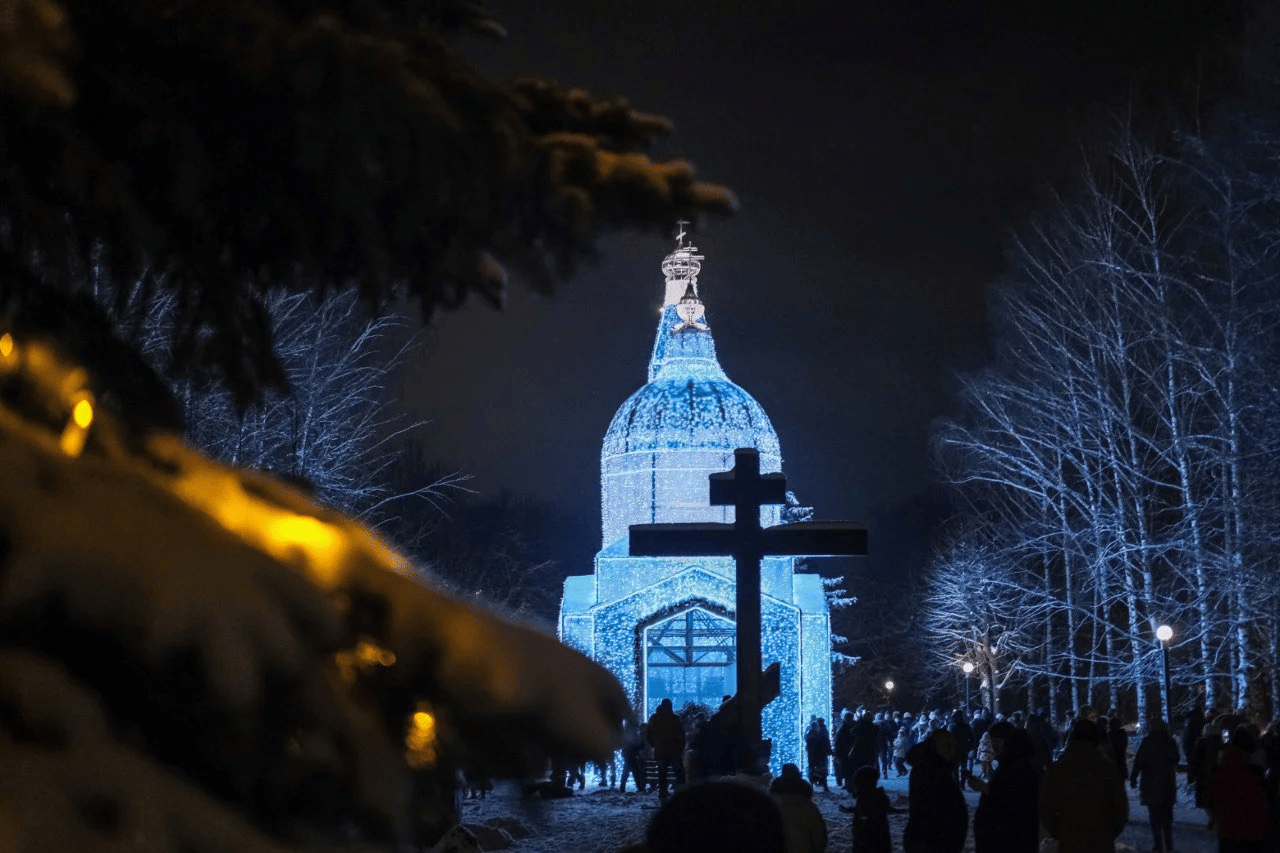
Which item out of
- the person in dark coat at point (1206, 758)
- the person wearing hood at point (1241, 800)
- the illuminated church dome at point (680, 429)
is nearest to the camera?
the person wearing hood at point (1241, 800)

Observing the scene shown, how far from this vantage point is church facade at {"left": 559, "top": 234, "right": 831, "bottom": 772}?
113 feet

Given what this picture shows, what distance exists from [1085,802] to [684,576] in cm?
2608

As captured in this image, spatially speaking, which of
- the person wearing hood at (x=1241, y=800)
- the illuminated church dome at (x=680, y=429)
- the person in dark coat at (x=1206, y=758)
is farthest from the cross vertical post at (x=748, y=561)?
the illuminated church dome at (x=680, y=429)

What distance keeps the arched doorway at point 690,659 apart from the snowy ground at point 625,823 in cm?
697

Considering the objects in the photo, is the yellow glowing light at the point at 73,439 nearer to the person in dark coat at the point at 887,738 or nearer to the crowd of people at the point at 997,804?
the crowd of people at the point at 997,804

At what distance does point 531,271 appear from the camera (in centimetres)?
307

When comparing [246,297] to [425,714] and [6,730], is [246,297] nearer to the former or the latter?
[425,714]

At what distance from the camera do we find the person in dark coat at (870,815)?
943 cm

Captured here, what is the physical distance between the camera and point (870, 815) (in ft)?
31.1

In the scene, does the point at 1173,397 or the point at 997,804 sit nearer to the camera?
the point at 997,804

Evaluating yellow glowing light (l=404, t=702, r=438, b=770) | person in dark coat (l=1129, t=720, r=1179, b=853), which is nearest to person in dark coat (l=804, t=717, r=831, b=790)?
person in dark coat (l=1129, t=720, r=1179, b=853)

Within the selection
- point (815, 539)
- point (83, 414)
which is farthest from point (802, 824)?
point (815, 539)

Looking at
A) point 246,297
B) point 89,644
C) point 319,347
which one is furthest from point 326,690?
point 319,347

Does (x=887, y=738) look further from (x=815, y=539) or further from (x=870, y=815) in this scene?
(x=870, y=815)
